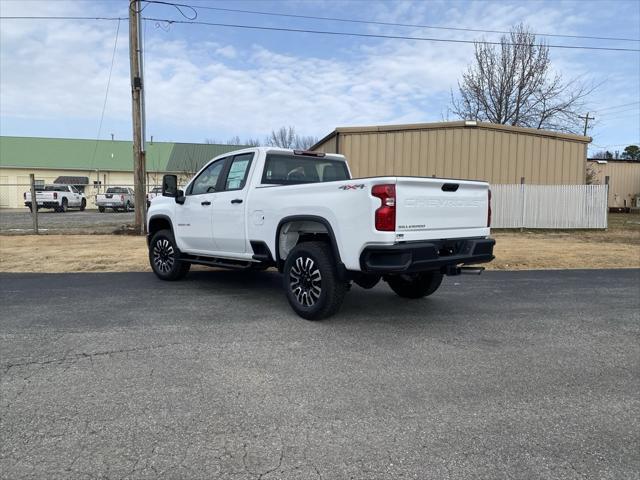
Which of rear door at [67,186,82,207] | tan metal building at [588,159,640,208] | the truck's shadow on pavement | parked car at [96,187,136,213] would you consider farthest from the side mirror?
tan metal building at [588,159,640,208]

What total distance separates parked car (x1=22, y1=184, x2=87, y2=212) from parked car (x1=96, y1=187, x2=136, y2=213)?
70.6 inches

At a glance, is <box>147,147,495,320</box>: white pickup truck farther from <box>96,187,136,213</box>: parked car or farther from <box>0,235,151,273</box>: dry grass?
<box>96,187,136,213</box>: parked car

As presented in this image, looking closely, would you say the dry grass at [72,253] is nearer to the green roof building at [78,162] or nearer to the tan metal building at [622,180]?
the green roof building at [78,162]

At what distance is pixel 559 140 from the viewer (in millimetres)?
20578

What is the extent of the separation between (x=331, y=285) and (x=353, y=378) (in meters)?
1.54

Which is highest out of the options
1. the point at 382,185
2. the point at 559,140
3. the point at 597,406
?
the point at 559,140

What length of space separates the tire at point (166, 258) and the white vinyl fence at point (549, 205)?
14.7 meters

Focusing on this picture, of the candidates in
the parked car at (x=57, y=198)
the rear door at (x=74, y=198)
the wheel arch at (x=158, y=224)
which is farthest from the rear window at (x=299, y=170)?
the rear door at (x=74, y=198)

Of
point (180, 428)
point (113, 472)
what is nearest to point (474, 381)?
point (180, 428)

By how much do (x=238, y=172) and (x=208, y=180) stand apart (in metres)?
0.80

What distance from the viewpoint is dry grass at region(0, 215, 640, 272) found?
1027 cm

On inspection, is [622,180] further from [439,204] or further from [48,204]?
[439,204]

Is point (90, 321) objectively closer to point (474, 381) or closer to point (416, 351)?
point (416, 351)

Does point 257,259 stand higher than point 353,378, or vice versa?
point 257,259
